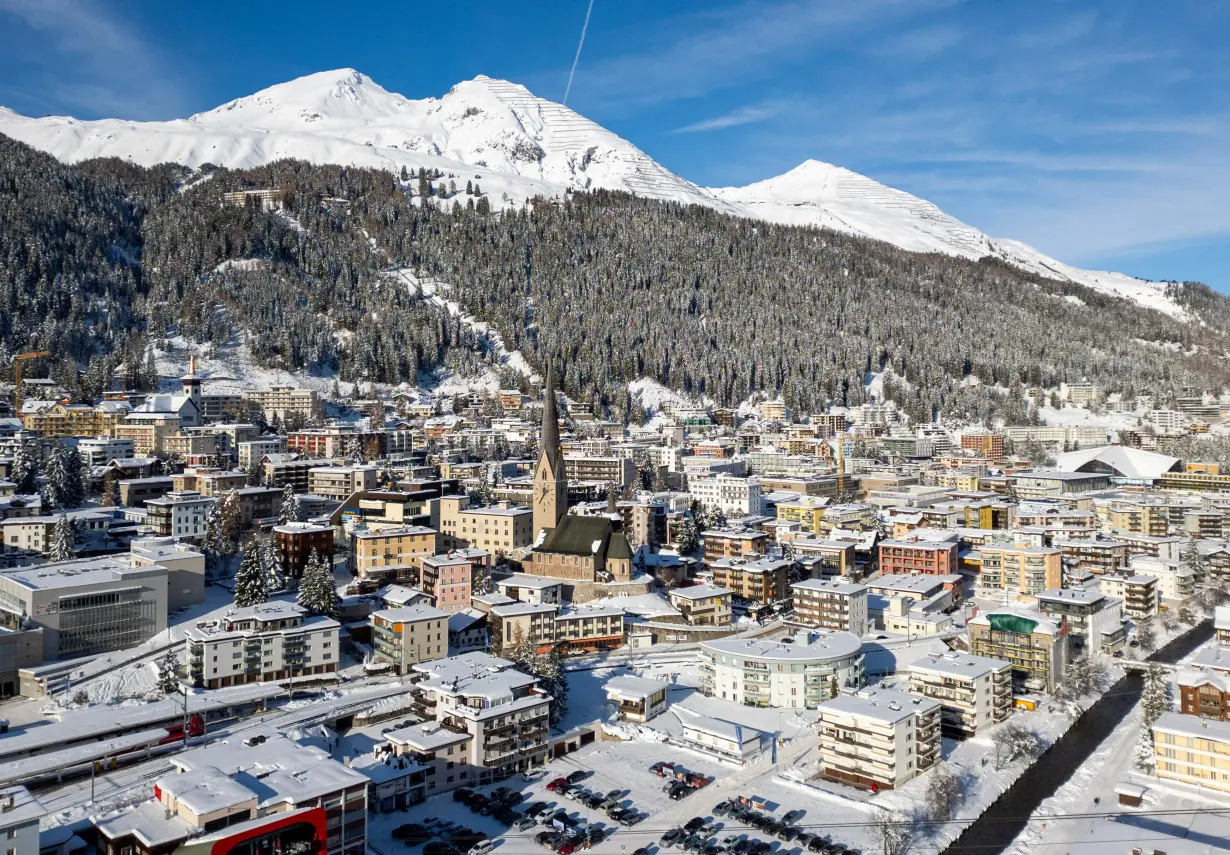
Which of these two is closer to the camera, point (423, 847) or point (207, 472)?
point (423, 847)

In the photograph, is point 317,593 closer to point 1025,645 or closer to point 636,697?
point 636,697

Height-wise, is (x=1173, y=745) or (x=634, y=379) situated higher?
(x=634, y=379)

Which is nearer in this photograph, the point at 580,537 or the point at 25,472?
the point at 580,537

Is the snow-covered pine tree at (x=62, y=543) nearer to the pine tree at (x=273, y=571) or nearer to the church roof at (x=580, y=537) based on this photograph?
the pine tree at (x=273, y=571)

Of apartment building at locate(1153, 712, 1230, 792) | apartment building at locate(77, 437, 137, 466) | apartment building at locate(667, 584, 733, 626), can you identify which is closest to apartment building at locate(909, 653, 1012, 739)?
apartment building at locate(1153, 712, 1230, 792)

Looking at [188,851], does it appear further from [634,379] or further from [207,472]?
[634,379]

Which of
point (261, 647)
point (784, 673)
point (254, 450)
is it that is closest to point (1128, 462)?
point (784, 673)

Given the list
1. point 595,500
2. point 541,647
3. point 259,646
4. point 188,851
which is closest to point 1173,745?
point 541,647
